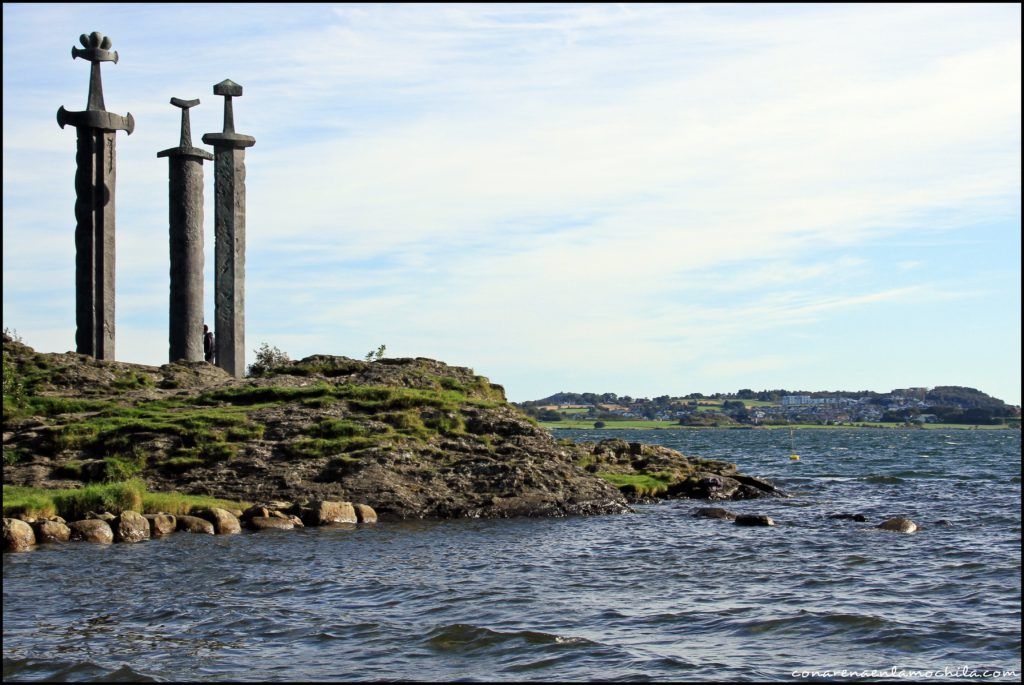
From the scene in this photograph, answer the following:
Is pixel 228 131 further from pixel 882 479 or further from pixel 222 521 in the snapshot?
pixel 882 479

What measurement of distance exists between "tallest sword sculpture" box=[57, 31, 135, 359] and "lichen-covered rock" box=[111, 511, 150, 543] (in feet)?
66.3

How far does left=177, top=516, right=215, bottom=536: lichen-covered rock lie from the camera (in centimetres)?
3269

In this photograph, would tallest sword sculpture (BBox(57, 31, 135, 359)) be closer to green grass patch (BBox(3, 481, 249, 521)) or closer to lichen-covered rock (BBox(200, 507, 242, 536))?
green grass patch (BBox(3, 481, 249, 521))

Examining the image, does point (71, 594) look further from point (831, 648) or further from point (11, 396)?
point (11, 396)

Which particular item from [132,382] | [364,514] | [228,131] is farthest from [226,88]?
[364,514]

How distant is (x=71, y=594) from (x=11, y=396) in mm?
21146

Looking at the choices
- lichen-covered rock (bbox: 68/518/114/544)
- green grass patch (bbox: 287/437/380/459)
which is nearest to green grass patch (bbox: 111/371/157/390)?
green grass patch (bbox: 287/437/380/459)

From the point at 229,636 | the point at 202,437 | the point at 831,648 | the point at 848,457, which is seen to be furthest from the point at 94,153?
the point at 848,457

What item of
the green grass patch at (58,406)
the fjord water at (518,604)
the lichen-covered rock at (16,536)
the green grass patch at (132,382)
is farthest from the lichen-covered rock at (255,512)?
the green grass patch at (132,382)

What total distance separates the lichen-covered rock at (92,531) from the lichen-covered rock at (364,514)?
806cm

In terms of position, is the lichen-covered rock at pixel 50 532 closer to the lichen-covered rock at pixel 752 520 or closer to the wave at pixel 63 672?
the wave at pixel 63 672

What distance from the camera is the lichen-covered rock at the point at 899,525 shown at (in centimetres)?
3800

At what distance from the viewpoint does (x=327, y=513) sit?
35.7 metres

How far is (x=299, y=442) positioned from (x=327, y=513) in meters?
5.67
